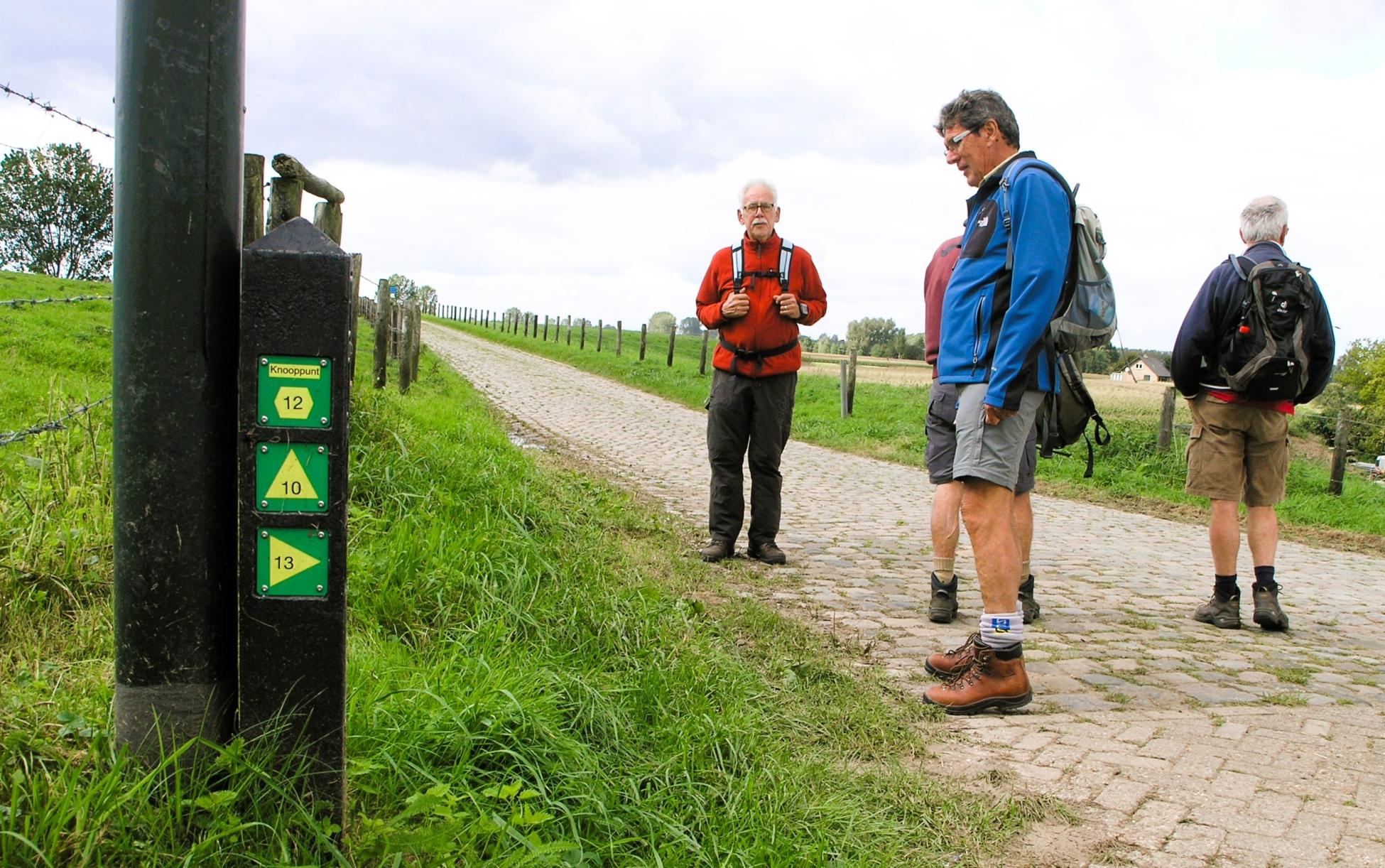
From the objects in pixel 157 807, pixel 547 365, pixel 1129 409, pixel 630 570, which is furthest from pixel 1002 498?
pixel 547 365

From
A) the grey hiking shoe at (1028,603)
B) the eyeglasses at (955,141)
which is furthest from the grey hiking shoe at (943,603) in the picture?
the eyeglasses at (955,141)

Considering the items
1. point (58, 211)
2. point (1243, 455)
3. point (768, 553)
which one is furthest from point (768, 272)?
point (58, 211)

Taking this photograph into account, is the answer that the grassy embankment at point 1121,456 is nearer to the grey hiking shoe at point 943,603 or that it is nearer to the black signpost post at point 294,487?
the grey hiking shoe at point 943,603

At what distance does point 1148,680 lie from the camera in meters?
4.24

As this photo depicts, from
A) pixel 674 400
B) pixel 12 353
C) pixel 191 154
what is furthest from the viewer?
pixel 674 400

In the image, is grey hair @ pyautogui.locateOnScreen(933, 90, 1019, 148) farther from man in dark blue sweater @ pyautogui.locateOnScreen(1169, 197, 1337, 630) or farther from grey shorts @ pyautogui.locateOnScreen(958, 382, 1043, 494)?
man in dark blue sweater @ pyautogui.locateOnScreen(1169, 197, 1337, 630)

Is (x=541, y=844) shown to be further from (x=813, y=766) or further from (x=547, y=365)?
(x=547, y=365)

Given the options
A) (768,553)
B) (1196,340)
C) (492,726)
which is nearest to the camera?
(492,726)

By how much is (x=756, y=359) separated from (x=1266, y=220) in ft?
9.44

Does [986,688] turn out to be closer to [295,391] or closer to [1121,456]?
[295,391]

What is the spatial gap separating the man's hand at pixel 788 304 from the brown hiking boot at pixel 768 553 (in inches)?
55.6

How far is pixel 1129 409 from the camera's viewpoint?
56.9 feet

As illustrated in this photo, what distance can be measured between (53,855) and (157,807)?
183mm

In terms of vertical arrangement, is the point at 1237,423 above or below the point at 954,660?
above
